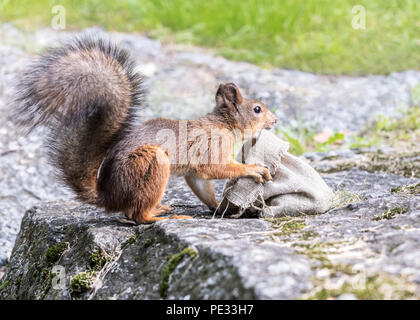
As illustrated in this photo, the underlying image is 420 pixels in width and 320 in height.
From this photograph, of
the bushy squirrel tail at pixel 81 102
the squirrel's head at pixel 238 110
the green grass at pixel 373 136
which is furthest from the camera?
the green grass at pixel 373 136

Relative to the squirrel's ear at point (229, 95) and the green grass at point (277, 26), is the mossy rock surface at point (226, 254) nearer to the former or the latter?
the squirrel's ear at point (229, 95)

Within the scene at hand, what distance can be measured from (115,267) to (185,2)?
18.6 ft

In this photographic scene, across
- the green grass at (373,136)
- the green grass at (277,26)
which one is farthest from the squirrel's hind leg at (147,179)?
the green grass at (277,26)

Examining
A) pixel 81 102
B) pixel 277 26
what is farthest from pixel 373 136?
pixel 81 102

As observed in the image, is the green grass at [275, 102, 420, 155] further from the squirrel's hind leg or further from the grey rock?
the squirrel's hind leg

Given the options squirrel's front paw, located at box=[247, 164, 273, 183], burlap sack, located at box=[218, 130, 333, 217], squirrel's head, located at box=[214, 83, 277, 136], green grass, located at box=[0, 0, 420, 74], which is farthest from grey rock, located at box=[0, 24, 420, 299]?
green grass, located at box=[0, 0, 420, 74]

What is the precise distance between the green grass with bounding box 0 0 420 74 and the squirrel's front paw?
396 centimetres

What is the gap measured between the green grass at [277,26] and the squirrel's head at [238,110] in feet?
11.2

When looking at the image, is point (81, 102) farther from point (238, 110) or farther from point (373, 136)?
point (373, 136)

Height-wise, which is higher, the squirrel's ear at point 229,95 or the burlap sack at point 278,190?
the squirrel's ear at point 229,95

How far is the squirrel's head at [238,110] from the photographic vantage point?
3.62m

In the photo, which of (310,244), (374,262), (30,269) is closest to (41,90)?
(30,269)

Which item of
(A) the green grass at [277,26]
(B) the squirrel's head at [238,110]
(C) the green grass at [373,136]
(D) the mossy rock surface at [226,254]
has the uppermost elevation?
(A) the green grass at [277,26]

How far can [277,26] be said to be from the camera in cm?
736
